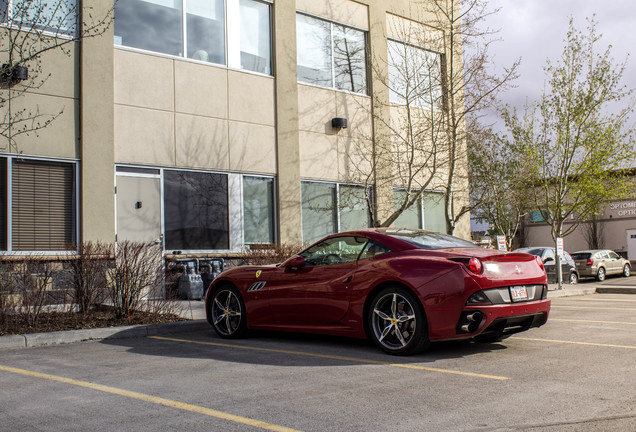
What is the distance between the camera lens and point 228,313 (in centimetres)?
845

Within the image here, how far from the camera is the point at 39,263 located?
8805mm

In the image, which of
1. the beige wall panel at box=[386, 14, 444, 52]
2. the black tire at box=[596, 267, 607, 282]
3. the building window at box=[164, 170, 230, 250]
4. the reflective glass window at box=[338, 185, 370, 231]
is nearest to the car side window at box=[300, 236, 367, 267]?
the building window at box=[164, 170, 230, 250]

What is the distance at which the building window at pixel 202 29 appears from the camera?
Result: 13.6 metres

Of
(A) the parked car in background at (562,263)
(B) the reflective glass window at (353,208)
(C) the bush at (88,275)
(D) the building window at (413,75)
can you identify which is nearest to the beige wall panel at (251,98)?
(B) the reflective glass window at (353,208)

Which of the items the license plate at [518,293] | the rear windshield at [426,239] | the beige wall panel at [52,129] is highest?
the beige wall panel at [52,129]

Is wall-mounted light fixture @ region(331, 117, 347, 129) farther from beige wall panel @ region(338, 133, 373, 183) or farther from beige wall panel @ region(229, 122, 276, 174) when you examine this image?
beige wall panel @ region(229, 122, 276, 174)

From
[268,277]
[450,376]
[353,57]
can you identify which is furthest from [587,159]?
[450,376]

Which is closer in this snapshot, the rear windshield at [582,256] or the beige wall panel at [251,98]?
the beige wall panel at [251,98]

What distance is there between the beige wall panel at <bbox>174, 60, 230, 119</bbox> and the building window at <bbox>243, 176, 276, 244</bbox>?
6.04 feet

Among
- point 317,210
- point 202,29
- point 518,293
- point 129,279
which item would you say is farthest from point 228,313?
point 202,29

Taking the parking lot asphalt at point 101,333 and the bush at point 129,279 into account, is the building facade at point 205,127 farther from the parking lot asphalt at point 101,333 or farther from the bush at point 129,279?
the parking lot asphalt at point 101,333

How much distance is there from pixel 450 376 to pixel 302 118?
11526 mm

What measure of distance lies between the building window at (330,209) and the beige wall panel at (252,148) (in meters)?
1.30

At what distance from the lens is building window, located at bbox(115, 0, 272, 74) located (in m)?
13.6
